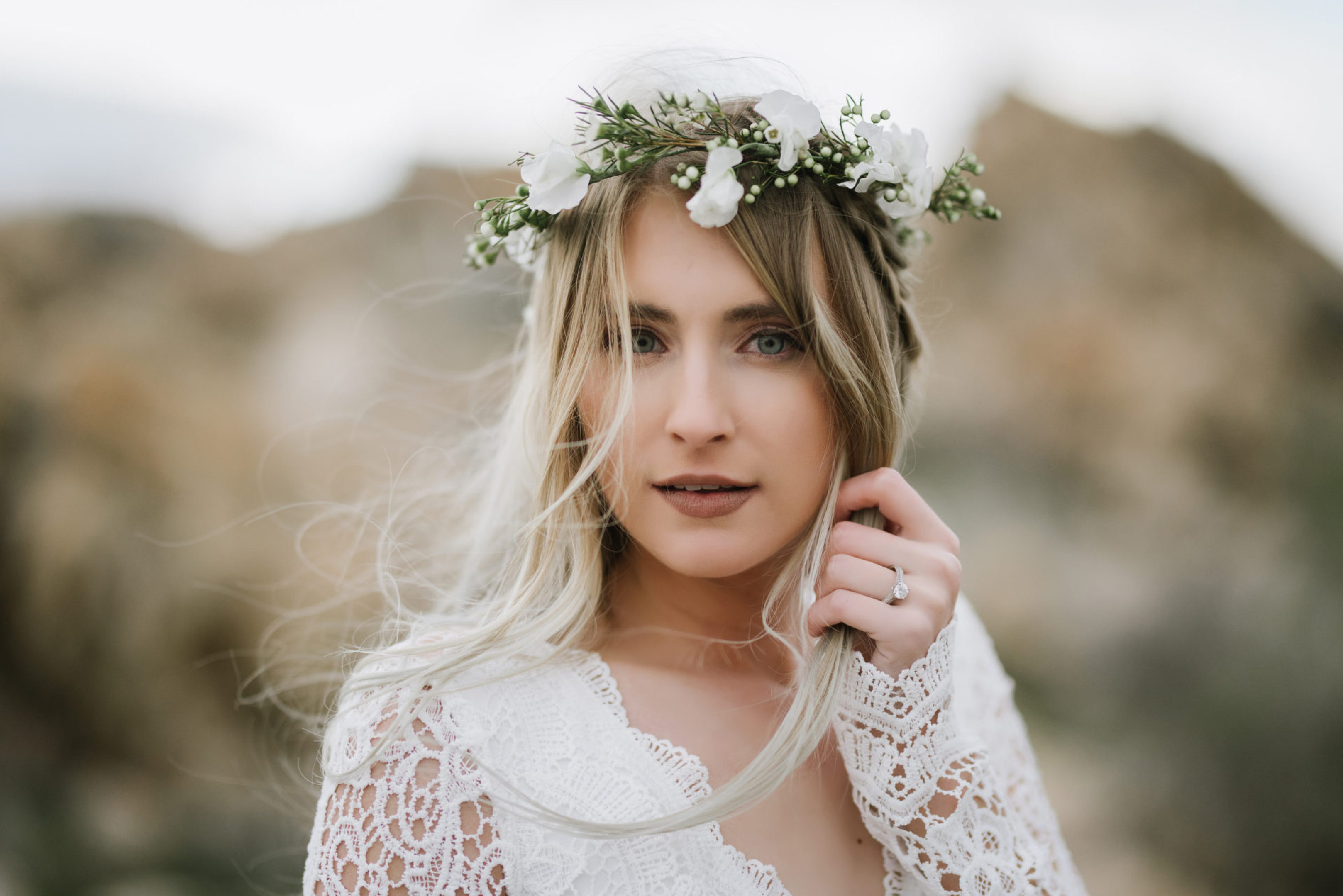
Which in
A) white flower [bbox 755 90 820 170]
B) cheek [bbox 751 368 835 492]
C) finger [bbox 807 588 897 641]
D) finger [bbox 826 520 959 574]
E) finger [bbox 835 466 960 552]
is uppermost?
white flower [bbox 755 90 820 170]

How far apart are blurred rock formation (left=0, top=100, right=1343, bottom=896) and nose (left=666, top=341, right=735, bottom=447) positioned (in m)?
2.66

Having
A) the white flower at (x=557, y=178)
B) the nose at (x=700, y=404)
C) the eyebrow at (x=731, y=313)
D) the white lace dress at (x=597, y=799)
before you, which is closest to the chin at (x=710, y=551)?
the nose at (x=700, y=404)

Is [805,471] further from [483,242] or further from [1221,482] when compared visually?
[1221,482]

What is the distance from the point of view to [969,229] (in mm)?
6129

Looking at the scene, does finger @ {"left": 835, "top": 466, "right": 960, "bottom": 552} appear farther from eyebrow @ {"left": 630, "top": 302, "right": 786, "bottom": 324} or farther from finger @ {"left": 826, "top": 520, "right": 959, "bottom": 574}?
eyebrow @ {"left": 630, "top": 302, "right": 786, "bottom": 324}

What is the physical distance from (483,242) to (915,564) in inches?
50.4

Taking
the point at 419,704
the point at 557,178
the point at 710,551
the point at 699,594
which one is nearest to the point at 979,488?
the point at 699,594

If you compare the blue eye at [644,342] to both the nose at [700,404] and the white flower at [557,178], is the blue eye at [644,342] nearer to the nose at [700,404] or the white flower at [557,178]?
the nose at [700,404]

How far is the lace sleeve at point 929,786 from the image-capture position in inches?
69.6

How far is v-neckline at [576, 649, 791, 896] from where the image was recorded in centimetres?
172

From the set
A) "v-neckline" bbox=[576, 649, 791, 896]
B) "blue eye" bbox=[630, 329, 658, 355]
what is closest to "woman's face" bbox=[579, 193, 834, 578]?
"blue eye" bbox=[630, 329, 658, 355]

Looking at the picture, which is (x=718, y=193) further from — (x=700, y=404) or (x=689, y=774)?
(x=689, y=774)

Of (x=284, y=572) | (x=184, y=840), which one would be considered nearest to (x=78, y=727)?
(x=184, y=840)

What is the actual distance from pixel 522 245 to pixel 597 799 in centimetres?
128
